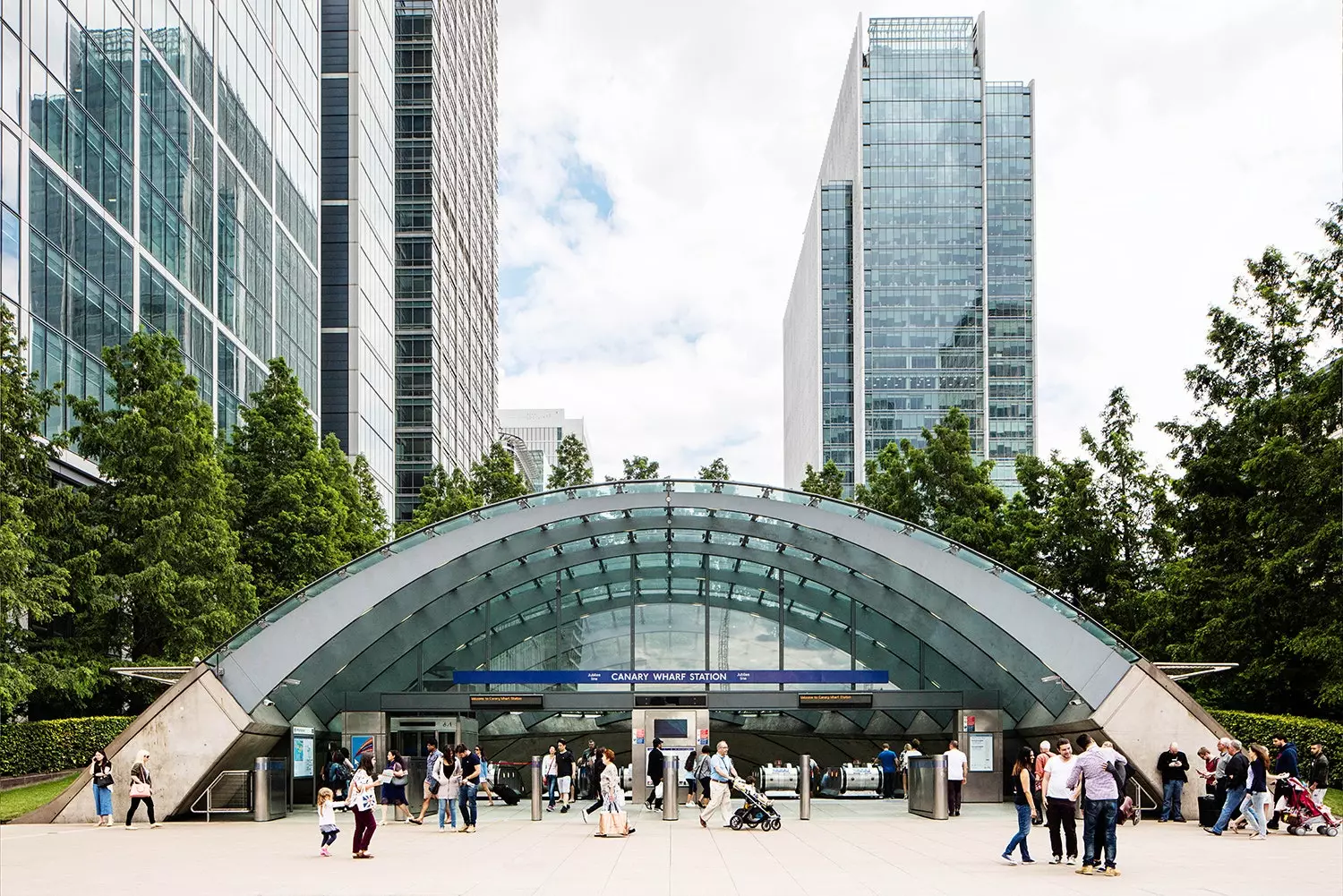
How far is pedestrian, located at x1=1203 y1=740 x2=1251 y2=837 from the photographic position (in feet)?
66.5

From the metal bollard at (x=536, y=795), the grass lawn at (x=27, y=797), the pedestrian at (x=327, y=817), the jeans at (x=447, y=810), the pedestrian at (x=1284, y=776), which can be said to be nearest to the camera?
the pedestrian at (x=327, y=817)

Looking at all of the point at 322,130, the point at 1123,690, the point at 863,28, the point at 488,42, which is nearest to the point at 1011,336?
the point at 863,28

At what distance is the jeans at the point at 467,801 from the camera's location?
21.6 metres

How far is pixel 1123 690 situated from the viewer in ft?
81.4

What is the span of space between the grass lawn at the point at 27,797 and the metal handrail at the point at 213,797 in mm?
2662

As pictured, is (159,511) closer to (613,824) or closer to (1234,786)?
(613,824)

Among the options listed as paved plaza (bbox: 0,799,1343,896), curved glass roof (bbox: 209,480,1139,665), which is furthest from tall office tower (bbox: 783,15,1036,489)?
paved plaza (bbox: 0,799,1343,896)

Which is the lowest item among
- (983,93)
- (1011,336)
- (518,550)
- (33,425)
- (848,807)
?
(848,807)

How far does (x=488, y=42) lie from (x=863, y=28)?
143 feet

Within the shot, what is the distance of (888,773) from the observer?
31.2m

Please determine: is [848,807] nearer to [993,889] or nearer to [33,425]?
[993,889]

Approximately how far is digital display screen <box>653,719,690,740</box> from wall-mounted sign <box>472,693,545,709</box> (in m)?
2.55

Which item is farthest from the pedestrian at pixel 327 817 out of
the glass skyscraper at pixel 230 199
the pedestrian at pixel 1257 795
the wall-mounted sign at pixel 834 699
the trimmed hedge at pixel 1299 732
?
the glass skyscraper at pixel 230 199

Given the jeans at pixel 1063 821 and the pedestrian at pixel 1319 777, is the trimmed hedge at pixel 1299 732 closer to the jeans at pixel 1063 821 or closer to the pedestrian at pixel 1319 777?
the pedestrian at pixel 1319 777
